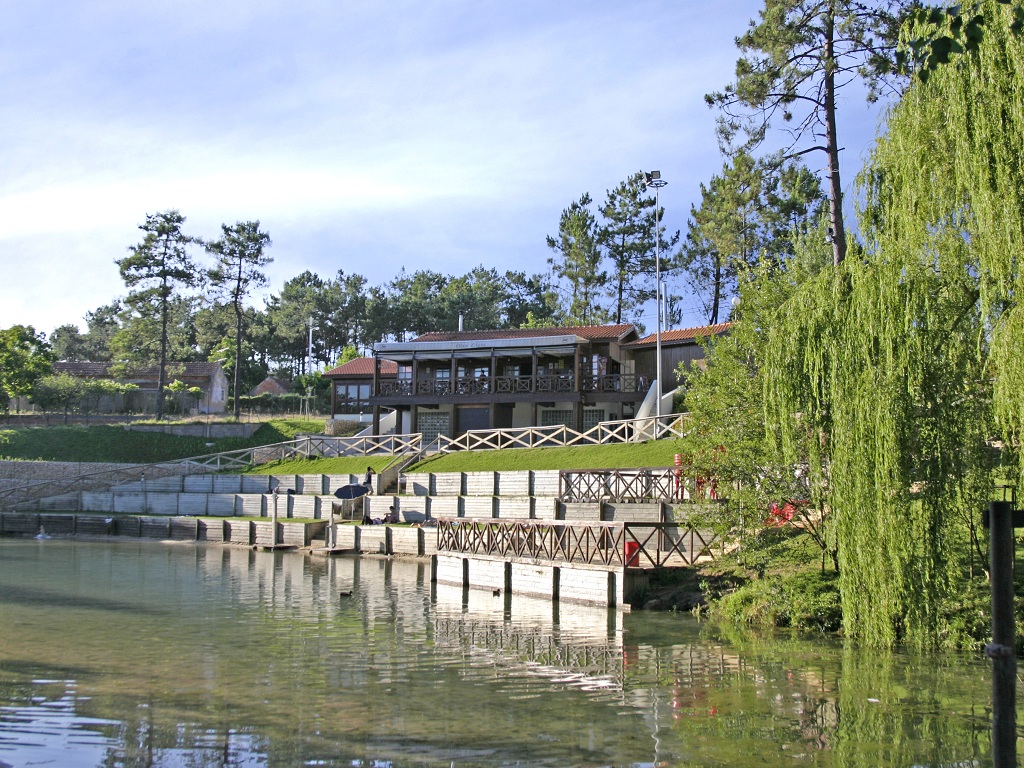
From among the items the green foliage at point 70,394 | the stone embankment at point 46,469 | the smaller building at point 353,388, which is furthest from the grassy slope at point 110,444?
the green foliage at point 70,394

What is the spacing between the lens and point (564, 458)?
1393 inches

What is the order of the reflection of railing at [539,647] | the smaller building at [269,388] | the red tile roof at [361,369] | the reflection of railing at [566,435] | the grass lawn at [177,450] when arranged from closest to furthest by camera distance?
1. the reflection of railing at [539,647]
2. the reflection of railing at [566,435]
3. the grass lawn at [177,450]
4. the red tile roof at [361,369]
5. the smaller building at [269,388]

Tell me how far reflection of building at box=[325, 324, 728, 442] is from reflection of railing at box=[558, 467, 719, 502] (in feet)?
49.7

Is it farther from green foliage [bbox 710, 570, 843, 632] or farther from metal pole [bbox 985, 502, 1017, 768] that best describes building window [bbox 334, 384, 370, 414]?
metal pole [bbox 985, 502, 1017, 768]

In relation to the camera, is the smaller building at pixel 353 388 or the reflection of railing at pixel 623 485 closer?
the reflection of railing at pixel 623 485

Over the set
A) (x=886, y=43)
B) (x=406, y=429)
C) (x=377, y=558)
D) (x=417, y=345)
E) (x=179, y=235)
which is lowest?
(x=377, y=558)

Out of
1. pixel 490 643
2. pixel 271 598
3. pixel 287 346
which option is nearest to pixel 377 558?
pixel 271 598

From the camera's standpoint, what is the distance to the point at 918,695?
11.6 metres

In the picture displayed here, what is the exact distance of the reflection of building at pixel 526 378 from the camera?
44250 millimetres

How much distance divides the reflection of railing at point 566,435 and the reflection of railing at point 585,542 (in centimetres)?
961

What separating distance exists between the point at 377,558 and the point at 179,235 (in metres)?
39.9

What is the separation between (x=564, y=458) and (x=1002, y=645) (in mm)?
28815

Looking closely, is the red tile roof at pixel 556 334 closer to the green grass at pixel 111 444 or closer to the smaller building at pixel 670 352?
the smaller building at pixel 670 352

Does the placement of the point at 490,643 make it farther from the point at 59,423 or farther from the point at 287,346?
the point at 287,346
